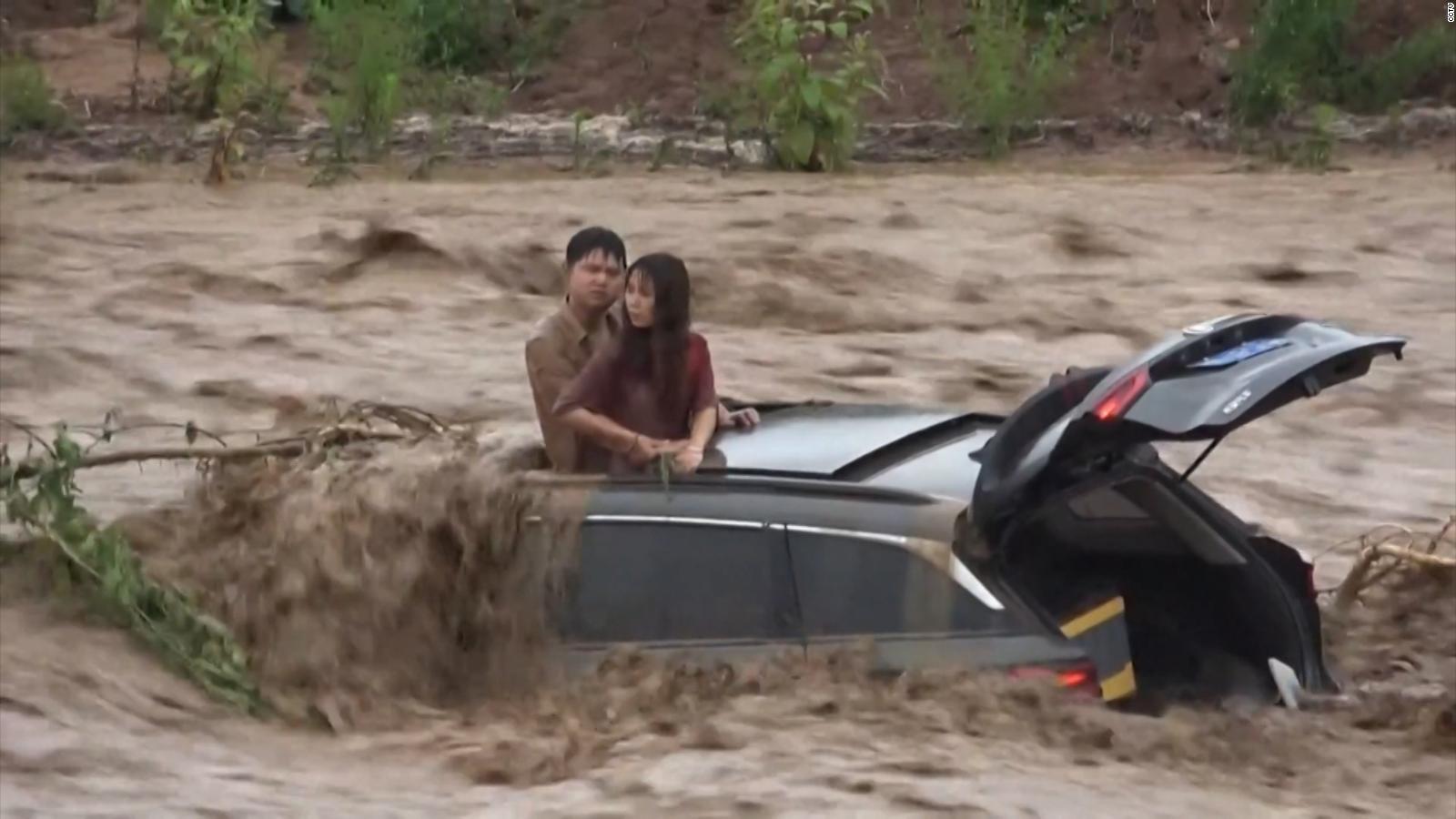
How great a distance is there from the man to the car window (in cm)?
70

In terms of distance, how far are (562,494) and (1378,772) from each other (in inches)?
86.1

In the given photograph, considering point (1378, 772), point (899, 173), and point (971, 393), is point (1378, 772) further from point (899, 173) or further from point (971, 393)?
point (899, 173)

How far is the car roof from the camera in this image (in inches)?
233

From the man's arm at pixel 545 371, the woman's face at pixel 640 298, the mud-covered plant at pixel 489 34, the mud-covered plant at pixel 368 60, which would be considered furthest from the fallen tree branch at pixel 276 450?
the mud-covered plant at pixel 489 34

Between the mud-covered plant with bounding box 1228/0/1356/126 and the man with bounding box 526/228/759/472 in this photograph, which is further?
the mud-covered plant with bounding box 1228/0/1356/126

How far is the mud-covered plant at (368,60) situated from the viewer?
63.1 feet

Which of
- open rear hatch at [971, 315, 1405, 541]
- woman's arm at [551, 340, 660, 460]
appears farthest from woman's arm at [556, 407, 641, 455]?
open rear hatch at [971, 315, 1405, 541]

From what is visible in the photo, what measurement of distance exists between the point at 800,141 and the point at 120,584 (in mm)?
11565

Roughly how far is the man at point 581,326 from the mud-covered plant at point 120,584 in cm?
105

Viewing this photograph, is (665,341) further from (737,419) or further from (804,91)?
(804,91)

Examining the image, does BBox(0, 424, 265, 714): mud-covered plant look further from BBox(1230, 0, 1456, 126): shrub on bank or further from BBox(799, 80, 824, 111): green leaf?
BBox(1230, 0, 1456, 126): shrub on bank

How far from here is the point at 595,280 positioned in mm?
6770

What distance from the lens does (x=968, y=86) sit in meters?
20.3

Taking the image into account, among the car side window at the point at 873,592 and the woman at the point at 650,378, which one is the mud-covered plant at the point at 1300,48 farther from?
the car side window at the point at 873,592
